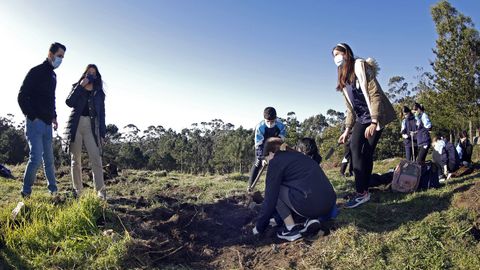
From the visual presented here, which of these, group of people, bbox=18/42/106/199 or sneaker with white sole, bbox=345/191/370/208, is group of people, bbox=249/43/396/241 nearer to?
sneaker with white sole, bbox=345/191/370/208

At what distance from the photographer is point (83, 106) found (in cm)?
468

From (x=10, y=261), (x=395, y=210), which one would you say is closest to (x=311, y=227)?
(x=395, y=210)

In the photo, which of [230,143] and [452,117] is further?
[230,143]

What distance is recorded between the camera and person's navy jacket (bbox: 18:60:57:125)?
4500mm

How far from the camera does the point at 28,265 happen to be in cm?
314

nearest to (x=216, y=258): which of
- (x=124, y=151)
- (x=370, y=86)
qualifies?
(x=370, y=86)

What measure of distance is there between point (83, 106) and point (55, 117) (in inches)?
19.0

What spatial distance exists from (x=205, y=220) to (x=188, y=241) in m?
0.51

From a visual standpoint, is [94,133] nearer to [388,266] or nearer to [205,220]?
[205,220]

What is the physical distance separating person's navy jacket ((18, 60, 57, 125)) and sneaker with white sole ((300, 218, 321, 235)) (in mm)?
3389

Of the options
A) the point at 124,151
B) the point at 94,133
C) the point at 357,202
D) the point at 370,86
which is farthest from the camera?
the point at 124,151

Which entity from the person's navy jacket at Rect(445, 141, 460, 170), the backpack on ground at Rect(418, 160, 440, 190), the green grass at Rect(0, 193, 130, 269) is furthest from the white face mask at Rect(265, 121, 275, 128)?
the person's navy jacket at Rect(445, 141, 460, 170)

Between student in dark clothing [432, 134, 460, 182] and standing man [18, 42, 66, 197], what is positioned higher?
standing man [18, 42, 66, 197]

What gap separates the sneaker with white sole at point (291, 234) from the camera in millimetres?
3418
